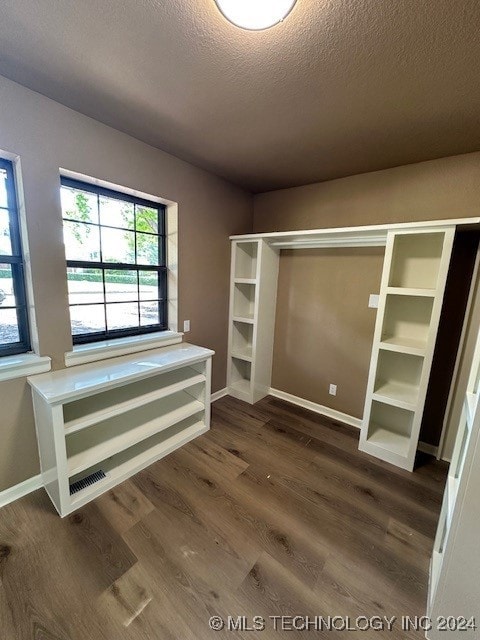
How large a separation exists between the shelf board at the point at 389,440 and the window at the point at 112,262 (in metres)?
2.24

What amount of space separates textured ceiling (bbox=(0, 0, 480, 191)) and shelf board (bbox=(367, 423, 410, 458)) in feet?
7.69

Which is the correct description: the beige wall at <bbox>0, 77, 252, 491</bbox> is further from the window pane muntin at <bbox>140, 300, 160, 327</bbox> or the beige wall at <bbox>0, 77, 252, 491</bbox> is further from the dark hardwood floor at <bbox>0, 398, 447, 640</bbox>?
the window pane muntin at <bbox>140, 300, 160, 327</bbox>

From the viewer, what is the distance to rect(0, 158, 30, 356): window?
1544mm

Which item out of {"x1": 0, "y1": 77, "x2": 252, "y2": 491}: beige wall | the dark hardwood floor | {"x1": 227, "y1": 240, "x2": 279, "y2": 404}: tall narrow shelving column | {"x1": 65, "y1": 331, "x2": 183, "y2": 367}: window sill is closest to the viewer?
the dark hardwood floor

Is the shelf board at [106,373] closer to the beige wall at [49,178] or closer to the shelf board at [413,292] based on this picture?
the beige wall at [49,178]

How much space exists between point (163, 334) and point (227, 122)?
1.76 meters

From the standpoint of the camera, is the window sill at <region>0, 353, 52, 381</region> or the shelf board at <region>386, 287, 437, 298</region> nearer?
the window sill at <region>0, 353, 52, 381</region>

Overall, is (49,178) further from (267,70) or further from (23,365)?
(267,70)

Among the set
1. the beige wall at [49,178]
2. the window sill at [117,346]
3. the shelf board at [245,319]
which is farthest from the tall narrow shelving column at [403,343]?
the beige wall at [49,178]

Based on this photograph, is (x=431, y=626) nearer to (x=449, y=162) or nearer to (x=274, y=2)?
(x=274, y=2)

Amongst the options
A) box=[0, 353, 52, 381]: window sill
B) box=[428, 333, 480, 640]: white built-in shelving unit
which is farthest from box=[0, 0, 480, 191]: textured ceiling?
box=[0, 353, 52, 381]: window sill

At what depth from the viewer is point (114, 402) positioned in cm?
183

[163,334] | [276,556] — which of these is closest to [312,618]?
[276,556]

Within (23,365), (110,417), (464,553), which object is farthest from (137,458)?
(464,553)
